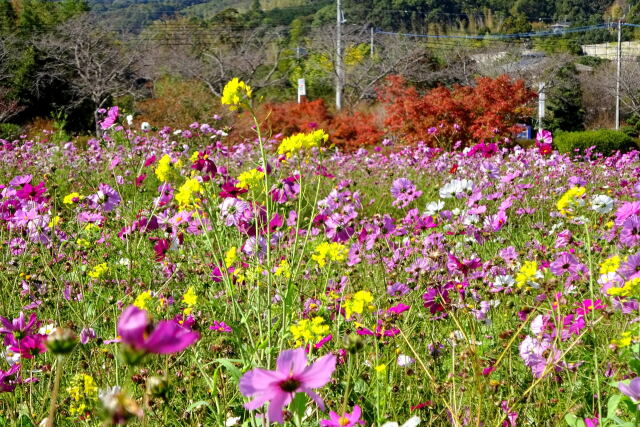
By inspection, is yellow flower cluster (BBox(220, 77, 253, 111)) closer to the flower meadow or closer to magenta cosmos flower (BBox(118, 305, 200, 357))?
the flower meadow

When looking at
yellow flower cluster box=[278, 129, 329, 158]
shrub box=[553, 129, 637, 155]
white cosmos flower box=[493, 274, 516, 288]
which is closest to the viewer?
yellow flower cluster box=[278, 129, 329, 158]

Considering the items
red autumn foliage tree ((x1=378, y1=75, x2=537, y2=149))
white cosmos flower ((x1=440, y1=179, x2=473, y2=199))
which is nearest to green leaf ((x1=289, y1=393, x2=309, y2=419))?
white cosmos flower ((x1=440, y1=179, x2=473, y2=199))

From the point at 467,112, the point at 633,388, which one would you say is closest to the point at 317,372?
the point at 633,388

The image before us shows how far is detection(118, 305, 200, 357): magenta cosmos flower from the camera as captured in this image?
0.43 meters

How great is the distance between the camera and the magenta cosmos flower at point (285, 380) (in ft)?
1.94

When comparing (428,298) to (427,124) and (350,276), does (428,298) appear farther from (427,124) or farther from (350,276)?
(427,124)

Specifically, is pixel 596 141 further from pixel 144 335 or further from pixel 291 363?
pixel 144 335

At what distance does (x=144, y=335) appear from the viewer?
→ 1.42ft

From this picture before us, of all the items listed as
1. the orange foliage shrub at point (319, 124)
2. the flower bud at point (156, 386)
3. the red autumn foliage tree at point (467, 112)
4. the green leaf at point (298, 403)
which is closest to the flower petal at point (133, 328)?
the flower bud at point (156, 386)

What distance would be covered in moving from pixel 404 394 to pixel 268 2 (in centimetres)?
11073

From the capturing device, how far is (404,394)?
1396mm

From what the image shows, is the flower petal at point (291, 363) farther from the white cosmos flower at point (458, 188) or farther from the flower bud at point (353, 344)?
the white cosmos flower at point (458, 188)

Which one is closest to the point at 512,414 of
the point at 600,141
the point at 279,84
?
the point at 600,141

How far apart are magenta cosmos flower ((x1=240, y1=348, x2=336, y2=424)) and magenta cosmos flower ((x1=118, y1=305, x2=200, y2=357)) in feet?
0.52
